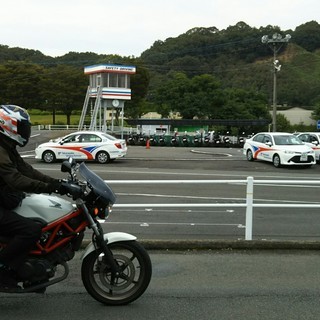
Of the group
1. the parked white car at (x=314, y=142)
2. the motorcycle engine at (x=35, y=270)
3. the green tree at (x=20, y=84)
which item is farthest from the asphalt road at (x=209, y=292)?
the green tree at (x=20, y=84)

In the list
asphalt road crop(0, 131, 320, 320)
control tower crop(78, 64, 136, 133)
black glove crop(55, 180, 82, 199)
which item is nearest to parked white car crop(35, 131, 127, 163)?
asphalt road crop(0, 131, 320, 320)

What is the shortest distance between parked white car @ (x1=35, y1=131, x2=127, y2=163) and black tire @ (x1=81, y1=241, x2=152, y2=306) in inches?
776

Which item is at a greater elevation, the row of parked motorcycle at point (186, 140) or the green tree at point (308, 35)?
the green tree at point (308, 35)

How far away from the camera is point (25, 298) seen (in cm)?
470

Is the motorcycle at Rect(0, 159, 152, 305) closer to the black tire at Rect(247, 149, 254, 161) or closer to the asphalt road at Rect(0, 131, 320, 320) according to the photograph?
the asphalt road at Rect(0, 131, 320, 320)

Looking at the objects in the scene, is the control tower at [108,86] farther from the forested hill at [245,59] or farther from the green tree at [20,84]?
the forested hill at [245,59]

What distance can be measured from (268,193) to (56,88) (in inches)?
2820

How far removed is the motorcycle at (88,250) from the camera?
13.9 feet

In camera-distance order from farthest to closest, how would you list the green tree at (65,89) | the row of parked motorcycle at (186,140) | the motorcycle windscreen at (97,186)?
the green tree at (65,89) < the row of parked motorcycle at (186,140) < the motorcycle windscreen at (97,186)

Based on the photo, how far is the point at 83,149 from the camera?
2402cm

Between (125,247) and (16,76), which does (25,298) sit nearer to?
(125,247)

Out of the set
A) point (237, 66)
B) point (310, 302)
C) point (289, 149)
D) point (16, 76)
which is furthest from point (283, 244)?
point (237, 66)

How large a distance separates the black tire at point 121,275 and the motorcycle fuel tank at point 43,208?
0.52 m

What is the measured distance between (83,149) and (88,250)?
1982 cm
